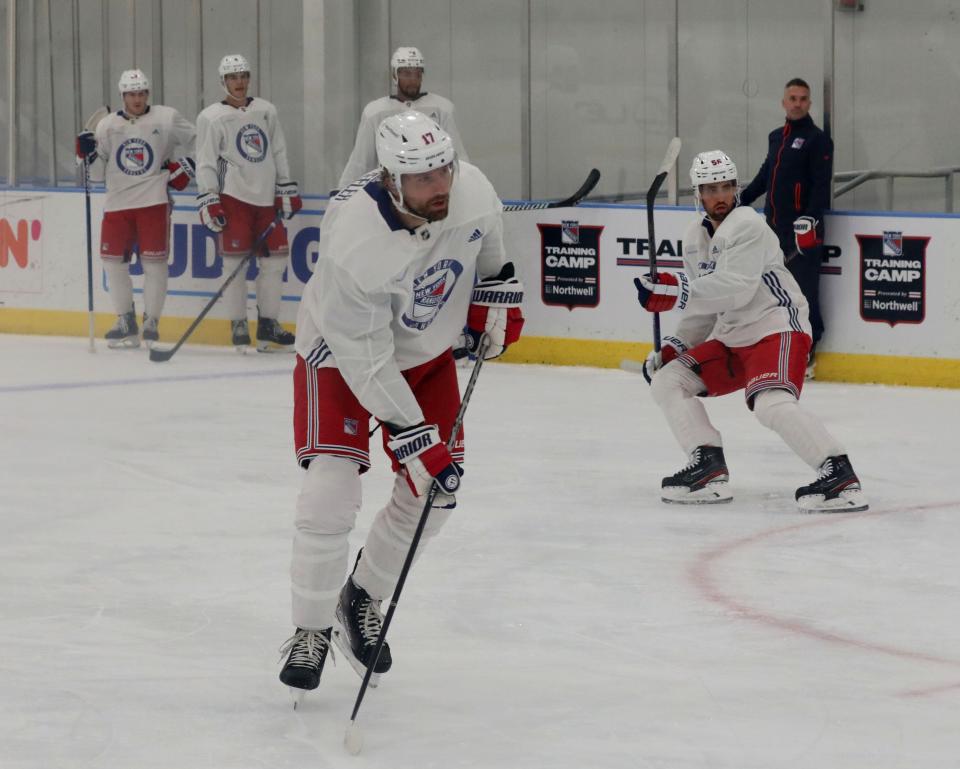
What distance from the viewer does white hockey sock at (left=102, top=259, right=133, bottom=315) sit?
31.4 ft

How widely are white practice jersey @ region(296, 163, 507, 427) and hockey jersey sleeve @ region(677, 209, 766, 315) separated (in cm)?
203

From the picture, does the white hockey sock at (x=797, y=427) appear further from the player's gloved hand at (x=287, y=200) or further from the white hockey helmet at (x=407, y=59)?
the player's gloved hand at (x=287, y=200)

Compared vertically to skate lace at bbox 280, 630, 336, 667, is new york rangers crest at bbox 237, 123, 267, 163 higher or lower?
higher

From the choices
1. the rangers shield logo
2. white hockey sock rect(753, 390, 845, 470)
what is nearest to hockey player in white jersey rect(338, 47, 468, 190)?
the rangers shield logo

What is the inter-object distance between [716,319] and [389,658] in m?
2.43

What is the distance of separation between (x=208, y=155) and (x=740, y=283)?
4.60 m

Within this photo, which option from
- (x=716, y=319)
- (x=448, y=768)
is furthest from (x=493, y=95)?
(x=448, y=768)

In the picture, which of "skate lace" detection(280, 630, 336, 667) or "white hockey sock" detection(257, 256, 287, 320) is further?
"white hockey sock" detection(257, 256, 287, 320)

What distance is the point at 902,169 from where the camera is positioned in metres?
9.47

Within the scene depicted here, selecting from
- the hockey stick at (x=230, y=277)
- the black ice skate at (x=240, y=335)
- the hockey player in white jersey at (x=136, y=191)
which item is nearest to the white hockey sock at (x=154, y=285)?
the hockey player in white jersey at (x=136, y=191)

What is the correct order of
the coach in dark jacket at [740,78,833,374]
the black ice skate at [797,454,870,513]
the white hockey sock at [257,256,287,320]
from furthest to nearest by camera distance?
the white hockey sock at [257,256,287,320]
the coach in dark jacket at [740,78,833,374]
the black ice skate at [797,454,870,513]

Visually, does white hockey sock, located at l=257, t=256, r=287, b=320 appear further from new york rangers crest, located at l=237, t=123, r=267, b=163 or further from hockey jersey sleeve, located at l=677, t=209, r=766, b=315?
hockey jersey sleeve, located at l=677, t=209, r=766, b=315

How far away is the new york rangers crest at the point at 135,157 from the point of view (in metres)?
9.49

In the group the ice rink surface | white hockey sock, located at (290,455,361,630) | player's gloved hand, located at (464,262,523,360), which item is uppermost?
player's gloved hand, located at (464,262,523,360)
